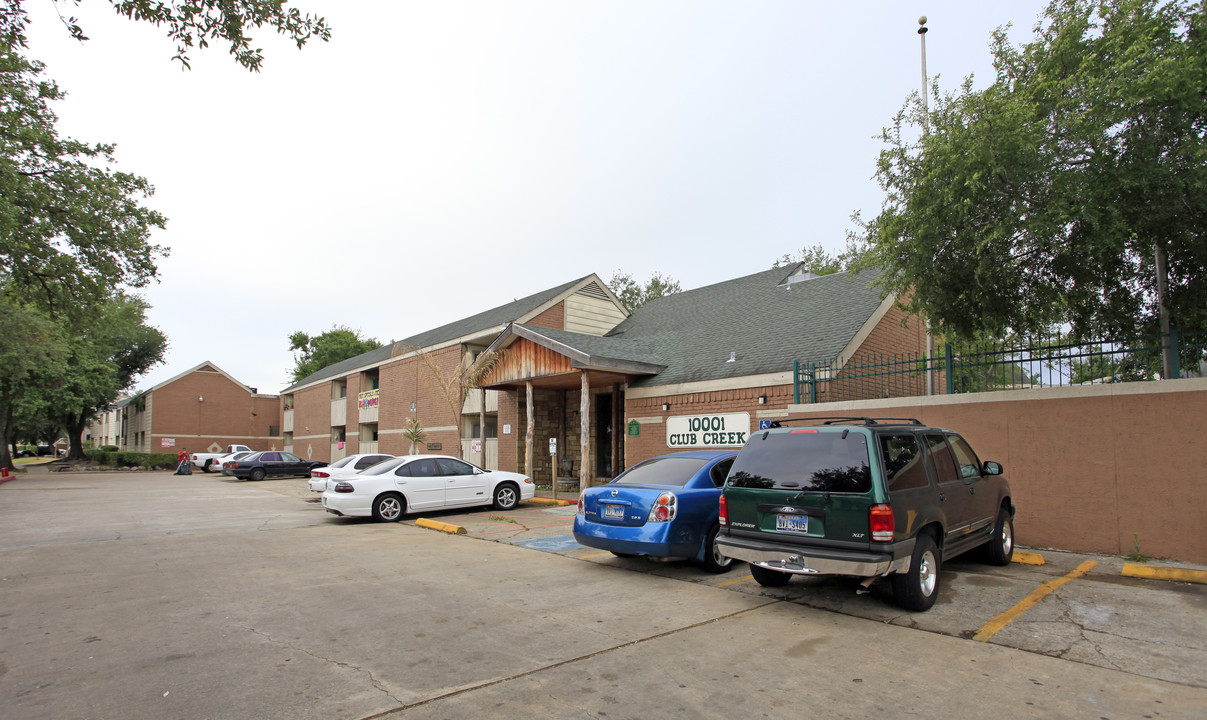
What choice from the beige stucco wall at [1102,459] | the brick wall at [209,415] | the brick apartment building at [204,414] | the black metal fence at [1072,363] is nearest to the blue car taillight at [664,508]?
the black metal fence at [1072,363]

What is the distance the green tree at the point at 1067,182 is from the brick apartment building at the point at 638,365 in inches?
69.4

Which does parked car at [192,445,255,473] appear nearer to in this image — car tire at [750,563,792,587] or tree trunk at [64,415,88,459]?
tree trunk at [64,415,88,459]

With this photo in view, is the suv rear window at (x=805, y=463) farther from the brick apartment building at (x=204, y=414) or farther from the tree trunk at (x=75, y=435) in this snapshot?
the tree trunk at (x=75, y=435)

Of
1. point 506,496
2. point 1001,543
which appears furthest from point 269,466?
point 1001,543

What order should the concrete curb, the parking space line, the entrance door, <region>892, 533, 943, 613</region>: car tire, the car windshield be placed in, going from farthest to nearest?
the entrance door
the concrete curb
the car windshield
<region>892, 533, 943, 613</region>: car tire
the parking space line

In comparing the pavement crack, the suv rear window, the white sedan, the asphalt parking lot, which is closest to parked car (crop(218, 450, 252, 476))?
the white sedan

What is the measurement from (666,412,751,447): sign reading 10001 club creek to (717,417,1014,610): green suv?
24.7 ft

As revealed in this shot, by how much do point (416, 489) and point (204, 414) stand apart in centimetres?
5034

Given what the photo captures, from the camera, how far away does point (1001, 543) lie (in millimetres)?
8008

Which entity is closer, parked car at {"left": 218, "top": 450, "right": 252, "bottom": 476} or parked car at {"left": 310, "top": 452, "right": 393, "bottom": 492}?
parked car at {"left": 310, "top": 452, "right": 393, "bottom": 492}

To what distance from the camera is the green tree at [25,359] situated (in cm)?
2302

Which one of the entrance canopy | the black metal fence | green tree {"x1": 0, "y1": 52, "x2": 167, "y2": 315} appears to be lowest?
the black metal fence

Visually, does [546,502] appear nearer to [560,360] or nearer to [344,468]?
[560,360]

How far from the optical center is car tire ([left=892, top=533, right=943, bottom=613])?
6.00m
